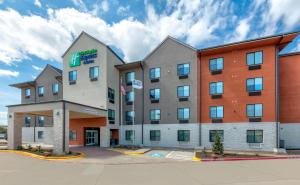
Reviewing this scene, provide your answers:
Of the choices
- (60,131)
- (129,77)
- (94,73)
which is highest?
(94,73)

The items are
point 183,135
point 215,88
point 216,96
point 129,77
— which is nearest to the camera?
point 216,96

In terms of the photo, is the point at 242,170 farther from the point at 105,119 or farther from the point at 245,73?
the point at 105,119

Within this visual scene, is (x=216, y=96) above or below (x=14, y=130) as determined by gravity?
above

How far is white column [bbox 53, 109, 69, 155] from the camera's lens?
51.0ft

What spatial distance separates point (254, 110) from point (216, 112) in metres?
4.05

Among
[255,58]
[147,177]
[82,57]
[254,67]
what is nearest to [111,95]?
[82,57]

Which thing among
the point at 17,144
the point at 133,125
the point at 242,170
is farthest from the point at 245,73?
the point at 17,144

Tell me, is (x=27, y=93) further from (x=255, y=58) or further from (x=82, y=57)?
(x=255, y=58)

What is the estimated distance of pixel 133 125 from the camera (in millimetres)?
23203

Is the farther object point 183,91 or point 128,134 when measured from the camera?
point 128,134

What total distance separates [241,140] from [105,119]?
54.9 ft

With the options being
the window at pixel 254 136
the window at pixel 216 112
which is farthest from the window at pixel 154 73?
the window at pixel 254 136

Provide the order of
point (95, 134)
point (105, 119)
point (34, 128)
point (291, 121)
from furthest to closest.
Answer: point (34, 128) < point (95, 134) < point (105, 119) < point (291, 121)

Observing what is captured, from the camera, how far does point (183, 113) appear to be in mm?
22750
